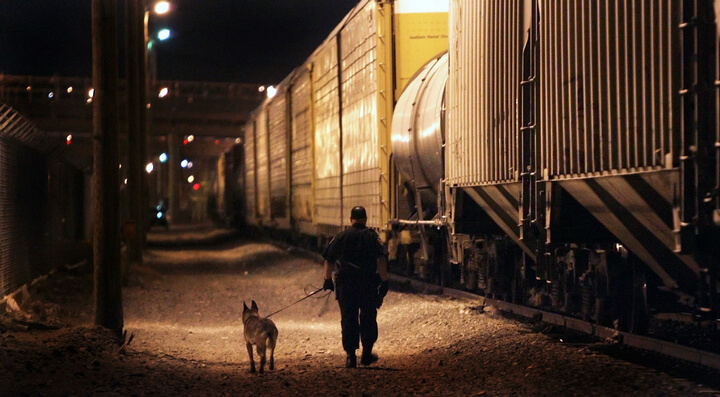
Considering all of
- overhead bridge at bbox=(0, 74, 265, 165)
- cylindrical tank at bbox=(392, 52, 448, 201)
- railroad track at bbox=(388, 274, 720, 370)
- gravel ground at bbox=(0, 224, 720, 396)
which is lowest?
gravel ground at bbox=(0, 224, 720, 396)

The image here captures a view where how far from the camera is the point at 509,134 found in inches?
350

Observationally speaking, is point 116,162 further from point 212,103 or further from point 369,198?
point 212,103

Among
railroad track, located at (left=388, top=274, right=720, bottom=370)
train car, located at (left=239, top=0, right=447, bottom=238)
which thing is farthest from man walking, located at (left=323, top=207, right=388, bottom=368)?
train car, located at (left=239, top=0, right=447, bottom=238)

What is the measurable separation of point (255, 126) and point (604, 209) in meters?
27.6

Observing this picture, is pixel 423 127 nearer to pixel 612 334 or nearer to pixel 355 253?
pixel 355 253

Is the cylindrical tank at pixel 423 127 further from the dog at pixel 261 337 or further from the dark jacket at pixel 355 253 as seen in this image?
the dog at pixel 261 337

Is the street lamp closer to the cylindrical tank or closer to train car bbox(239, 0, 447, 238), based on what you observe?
train car bbox(239, 0, 447, 238)

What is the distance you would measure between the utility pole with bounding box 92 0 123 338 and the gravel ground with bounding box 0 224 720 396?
16.6 inches

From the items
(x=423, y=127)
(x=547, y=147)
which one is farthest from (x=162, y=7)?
(x=547, y=147)

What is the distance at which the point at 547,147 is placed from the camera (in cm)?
785

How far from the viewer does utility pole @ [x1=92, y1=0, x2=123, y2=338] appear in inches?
400

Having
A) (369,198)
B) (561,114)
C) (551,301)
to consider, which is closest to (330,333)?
(551,301)

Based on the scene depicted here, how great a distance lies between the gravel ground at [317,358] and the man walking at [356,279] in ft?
1.15

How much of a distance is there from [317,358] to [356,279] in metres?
1.39
